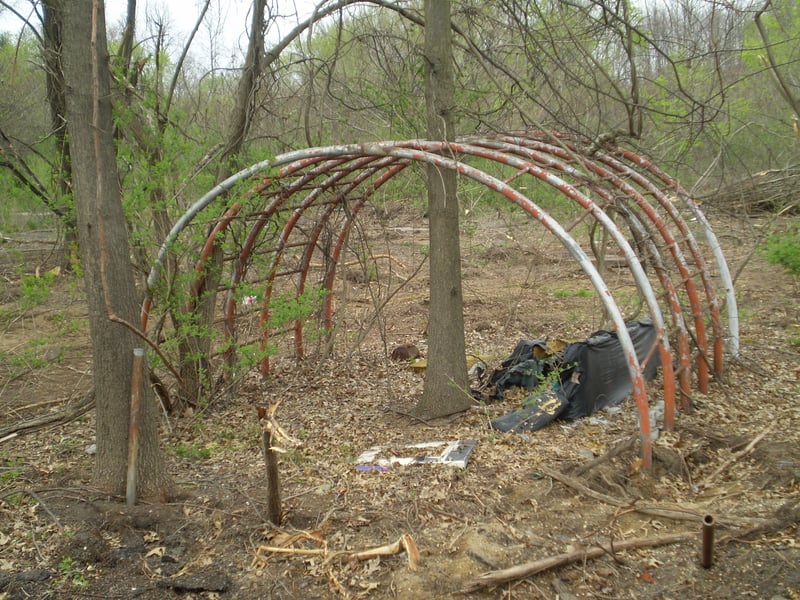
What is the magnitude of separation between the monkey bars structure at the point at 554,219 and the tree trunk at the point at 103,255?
1813 mm

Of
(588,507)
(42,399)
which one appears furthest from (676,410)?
(42,399)

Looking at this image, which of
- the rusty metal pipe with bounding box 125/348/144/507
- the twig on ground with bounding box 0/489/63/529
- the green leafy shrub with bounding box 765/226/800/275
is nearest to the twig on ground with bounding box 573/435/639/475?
the rusty metal pipe with bounding box 125/348/144/507

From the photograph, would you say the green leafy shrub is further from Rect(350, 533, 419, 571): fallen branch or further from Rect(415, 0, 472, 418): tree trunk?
Rect(350, 533, 419, 571): fallen branch

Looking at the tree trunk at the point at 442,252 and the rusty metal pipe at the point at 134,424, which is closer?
the rusty metal pipe at the point at 134,424

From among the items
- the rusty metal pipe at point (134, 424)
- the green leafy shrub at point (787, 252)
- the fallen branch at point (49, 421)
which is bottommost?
the fallen branch at point (49, 421)

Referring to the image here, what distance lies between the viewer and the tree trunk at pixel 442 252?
599 cm

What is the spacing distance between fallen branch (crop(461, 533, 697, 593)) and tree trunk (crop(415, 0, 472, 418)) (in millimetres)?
2665

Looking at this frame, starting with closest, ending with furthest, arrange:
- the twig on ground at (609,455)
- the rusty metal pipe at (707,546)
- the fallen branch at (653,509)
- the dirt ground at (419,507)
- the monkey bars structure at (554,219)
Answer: the rusty metal pipe at (707,546), the dirt ground at (419,507), the fallen branch at (653,509), the twig on ground at (609,455), the monkey bars structure at (554,219)

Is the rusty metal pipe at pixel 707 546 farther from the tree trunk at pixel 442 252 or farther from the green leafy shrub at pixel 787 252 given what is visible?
the green leafy shrub at pixel 787 252

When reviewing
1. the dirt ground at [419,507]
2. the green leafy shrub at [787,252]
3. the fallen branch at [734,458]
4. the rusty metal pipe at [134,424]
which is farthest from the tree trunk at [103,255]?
the green leafy shrub at [787,252]

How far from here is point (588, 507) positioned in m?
4.23

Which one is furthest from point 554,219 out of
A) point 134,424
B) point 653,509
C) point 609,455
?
point 134,424

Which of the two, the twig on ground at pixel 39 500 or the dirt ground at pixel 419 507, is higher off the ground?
the twig on ground at pixel 39 500

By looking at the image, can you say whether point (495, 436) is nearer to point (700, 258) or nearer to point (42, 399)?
point (700, 258)
